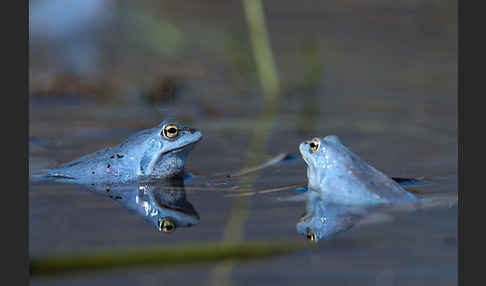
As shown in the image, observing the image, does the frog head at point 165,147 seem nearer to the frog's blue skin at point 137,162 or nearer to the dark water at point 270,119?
the frog's blue skin at point 137,162

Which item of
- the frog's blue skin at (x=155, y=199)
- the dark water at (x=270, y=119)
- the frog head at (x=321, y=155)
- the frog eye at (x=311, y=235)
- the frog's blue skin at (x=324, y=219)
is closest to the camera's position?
the dark water at (x=270, y=119)

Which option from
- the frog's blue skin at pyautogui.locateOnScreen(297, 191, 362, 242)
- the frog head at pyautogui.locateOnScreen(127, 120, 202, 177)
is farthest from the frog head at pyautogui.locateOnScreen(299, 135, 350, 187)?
the frog head at pyautogui.locateOnScreen(127, 120, 202, 177)

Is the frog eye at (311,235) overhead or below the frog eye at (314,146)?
below

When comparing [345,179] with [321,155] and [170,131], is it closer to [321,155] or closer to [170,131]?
[321,155]

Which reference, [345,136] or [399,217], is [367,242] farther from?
[345,136]

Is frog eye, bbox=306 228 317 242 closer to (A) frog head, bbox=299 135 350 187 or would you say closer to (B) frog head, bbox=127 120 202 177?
(A) frog head, bbox=299 135 350 187

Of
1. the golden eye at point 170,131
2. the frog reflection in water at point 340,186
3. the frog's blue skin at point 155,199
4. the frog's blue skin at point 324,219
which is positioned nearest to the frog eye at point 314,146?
the frog reflection in water at point 340,186

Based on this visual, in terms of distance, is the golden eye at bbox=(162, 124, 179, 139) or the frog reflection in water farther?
the golden eye at bbox=(162, 124, 179, 139)
